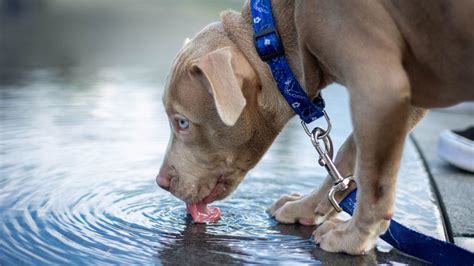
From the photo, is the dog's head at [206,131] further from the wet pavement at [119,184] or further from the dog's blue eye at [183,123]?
the wet pavement at [119,184]

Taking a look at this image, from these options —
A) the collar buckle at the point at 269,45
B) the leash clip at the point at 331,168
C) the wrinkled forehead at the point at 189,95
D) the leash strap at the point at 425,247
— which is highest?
the collar buckle at the point at 269,45

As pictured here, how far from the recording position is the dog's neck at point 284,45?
3.72 meters

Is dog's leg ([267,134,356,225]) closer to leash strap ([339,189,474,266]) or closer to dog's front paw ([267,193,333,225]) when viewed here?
dog's front paw ([267,193,333,225])

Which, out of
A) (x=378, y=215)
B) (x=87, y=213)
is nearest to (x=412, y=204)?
(x=378, y=215)

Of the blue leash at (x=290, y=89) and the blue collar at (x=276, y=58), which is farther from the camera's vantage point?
the blue collar at (x=276, y=58)

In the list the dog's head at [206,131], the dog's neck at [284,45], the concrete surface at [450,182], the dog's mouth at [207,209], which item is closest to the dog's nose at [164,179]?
the dog's head at [206,131]

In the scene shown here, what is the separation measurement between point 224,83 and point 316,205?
2.90 ft

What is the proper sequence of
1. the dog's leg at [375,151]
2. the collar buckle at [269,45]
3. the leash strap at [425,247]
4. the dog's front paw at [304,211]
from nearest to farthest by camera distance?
the dog's leg at [375,151] < the leash strap at [425,247] < the collar buckle at [269,45] < the dog's front paw at [304,211]

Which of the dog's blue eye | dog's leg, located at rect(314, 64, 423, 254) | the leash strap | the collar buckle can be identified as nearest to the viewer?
dog's leg, located at rect(314, 64, 423, 254)

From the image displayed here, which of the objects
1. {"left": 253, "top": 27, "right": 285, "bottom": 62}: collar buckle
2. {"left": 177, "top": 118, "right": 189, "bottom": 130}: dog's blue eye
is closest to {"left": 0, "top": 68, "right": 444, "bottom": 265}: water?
{"left": 177, "top": 118, "right": 189, "bottom": 130}: dog's blue eye

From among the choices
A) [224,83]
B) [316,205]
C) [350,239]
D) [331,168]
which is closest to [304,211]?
[316,205]

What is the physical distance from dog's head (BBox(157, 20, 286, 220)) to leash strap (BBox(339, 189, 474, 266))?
0.72 m

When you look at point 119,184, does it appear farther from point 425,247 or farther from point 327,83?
point 425,247

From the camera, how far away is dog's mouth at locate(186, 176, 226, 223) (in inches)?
152
